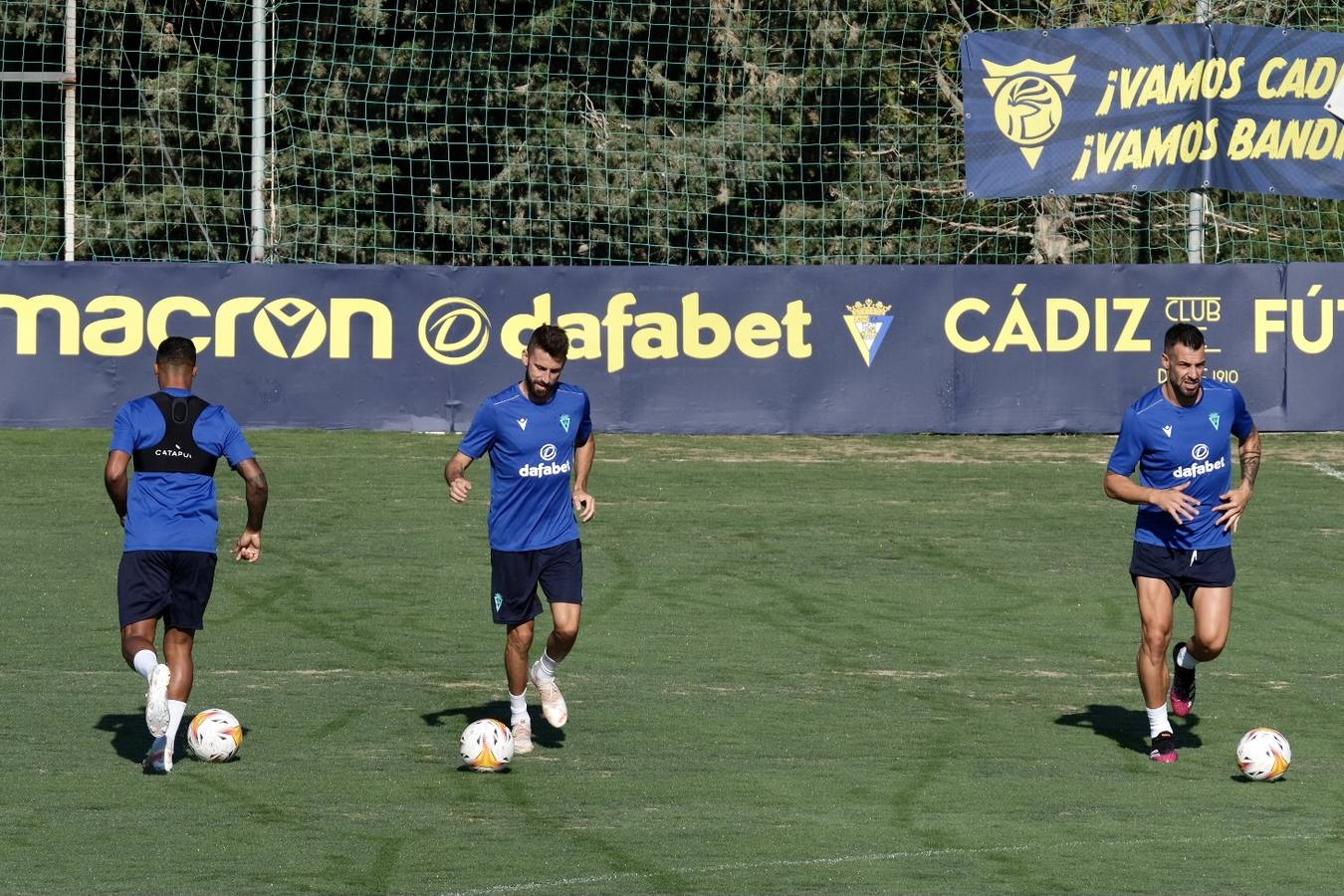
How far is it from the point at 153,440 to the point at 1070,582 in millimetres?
8071

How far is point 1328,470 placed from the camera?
2219cm

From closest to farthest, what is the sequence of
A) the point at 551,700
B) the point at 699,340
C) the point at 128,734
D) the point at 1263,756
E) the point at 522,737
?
1. the point at 1263,756
2. the point at 522,737
3. the point at 551,700
4. the point at 128,734
5. the point at 699,340

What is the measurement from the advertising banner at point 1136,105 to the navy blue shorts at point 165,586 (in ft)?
56.5

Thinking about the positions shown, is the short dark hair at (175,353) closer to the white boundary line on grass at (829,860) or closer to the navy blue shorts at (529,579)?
the navy blue shorts at (529,579)

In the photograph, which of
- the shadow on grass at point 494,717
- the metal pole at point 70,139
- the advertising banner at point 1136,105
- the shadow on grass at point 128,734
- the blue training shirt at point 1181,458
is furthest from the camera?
the advertising banner at point 1136,105

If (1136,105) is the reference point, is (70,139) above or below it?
below

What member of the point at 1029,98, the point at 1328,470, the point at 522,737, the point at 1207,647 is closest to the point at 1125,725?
the point at 1207,647

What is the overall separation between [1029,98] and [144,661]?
17.9m

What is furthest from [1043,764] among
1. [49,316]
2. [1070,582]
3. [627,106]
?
[627,106]

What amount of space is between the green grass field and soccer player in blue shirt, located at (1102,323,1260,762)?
0.53 m

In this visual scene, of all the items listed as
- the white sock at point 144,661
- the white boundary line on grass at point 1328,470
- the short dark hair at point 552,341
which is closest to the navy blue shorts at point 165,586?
the white sock at point 144,661

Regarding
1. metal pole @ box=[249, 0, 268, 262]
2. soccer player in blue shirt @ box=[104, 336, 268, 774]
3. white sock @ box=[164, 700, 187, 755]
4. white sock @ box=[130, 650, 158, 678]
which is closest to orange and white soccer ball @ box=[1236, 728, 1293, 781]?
soccer player in blue shirt @ box=[104, 336, 268, 774]

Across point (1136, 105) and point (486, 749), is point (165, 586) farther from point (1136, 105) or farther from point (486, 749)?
point (1136, 105)

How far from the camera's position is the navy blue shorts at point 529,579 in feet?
32.7
